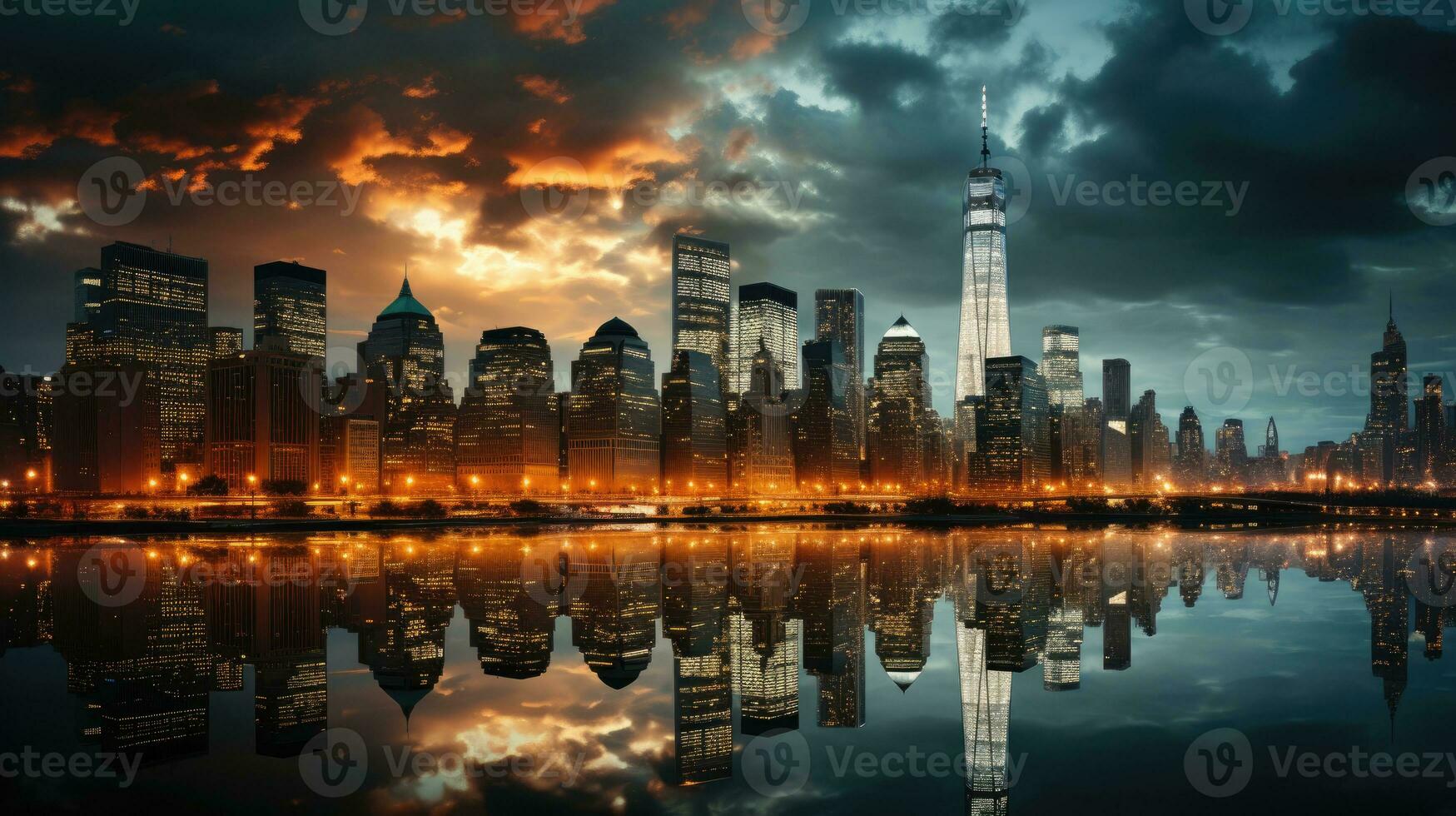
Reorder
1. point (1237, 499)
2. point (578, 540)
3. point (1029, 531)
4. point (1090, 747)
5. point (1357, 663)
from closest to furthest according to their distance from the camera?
point (1090, 747), point (1357, 663), point (578, 540), point (1029, 531), point (1237, 499)

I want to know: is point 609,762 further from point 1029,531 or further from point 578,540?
point 1029,531

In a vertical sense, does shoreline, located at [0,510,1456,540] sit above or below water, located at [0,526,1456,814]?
below

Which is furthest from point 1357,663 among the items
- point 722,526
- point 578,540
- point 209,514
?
point 209,514

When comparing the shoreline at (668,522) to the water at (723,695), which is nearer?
the water at (723,695)

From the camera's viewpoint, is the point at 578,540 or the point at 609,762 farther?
the point at 578,540

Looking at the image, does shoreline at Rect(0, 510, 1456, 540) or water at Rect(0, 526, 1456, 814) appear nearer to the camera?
water at Rect(0, 526, 1456, 814)

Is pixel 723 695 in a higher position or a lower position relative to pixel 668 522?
higher

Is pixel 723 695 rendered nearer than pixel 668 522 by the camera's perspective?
Yes

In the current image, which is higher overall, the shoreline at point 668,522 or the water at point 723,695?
the water at point 723,695
